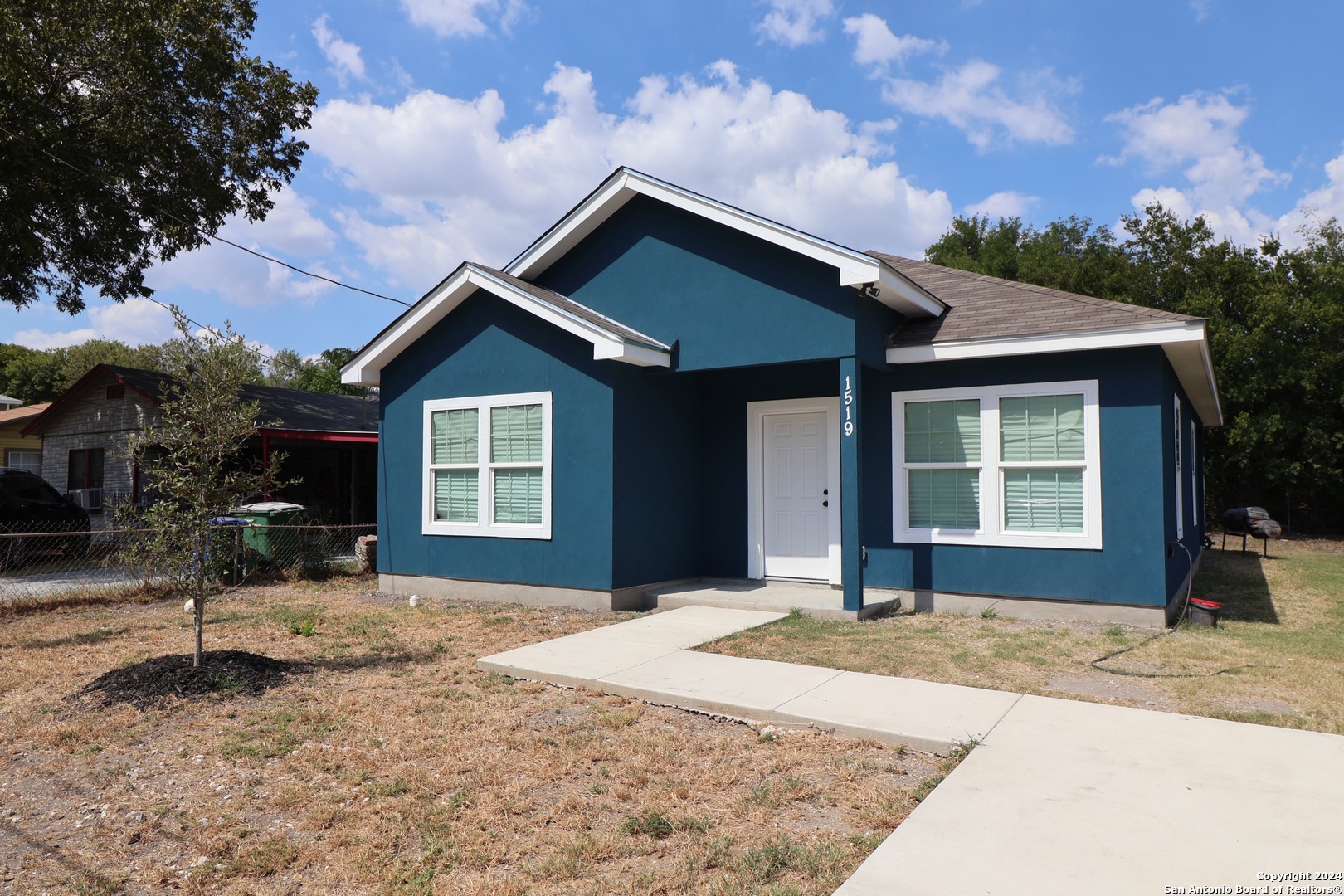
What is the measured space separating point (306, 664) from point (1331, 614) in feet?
35.9

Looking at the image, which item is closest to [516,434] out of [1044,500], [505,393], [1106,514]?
[505,393]

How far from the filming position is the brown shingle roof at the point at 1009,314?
27.0ft

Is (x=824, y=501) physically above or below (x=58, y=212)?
below

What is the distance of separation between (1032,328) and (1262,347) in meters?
19.6

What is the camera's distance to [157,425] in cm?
1758

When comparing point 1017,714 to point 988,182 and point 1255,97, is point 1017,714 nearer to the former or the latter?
point 988,182

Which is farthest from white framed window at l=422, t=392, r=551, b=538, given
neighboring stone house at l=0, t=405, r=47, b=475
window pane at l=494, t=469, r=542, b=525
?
neighboring stone house at l=0, t=405, r=47, b=475

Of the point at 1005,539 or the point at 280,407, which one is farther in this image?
the point at 280,407

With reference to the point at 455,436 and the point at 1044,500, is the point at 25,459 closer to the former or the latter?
the point at 455,436

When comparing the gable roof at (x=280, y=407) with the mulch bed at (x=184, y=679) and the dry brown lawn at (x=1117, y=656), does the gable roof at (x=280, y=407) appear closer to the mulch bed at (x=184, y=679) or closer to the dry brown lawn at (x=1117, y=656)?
the mulch bed at (x=184, y=679)

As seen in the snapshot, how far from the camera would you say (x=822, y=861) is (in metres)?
3.19

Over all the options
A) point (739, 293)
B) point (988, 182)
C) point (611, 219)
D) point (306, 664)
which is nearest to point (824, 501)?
point (739, 293)

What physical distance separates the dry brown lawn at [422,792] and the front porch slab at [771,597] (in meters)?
3.32

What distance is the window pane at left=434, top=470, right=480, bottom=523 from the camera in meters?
10.2
